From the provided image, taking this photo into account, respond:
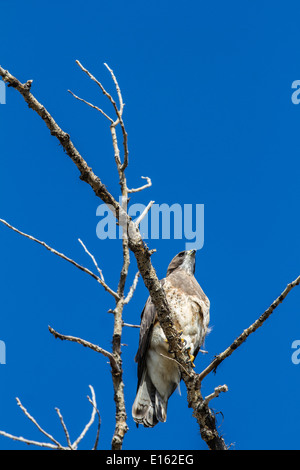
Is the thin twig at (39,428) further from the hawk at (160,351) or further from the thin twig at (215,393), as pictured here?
the hawk at (160,351)

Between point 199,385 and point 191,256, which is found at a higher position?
point 191,256

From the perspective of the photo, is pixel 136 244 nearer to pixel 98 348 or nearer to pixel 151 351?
pixel 98 348

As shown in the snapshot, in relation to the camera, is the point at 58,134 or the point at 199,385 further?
the point at 199,385

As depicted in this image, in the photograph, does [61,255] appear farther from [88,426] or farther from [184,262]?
[184,262]

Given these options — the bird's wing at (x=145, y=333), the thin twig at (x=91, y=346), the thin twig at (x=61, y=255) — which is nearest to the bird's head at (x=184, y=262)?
the bird's wing at (x=145, y=333)

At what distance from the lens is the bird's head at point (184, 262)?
8.18 meters

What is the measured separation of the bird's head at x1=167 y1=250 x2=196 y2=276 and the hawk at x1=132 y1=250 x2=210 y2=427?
0.94 metres

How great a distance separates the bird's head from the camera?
8.18m

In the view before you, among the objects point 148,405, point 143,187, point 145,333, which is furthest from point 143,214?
point 148,405

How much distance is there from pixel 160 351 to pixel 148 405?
616mm

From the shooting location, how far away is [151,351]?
23.1 ft

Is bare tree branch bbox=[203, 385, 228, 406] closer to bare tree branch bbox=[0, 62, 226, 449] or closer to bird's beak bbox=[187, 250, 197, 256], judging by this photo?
bare tree branch bbox=[0, 62, 226, 449]
